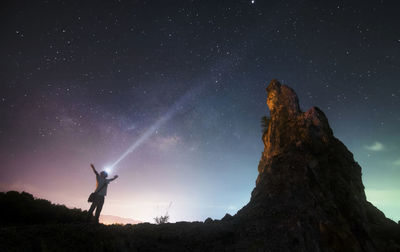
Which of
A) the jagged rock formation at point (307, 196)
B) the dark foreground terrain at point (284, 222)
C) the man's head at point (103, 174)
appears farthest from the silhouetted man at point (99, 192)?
the jagged rock formation at point (307, 196)

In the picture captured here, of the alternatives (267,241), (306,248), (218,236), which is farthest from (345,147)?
(218,236)

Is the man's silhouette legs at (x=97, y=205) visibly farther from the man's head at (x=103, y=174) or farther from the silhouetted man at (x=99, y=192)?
the man's head at (x=103, y=174)

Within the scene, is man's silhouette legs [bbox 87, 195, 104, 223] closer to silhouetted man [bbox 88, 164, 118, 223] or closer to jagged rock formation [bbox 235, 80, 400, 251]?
silhouetted man [bbox 88, 164, 118, 223]

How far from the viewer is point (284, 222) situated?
449 inches

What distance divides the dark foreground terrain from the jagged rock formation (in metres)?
0.05

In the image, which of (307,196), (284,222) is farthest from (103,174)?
(307,196)

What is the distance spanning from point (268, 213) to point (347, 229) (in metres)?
5.09

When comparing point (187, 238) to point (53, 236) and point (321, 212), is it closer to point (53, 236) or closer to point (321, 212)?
point (53, 236)

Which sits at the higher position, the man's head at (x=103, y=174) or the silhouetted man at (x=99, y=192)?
the man's head at (x=103, y=174)

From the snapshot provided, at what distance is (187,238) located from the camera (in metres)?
9.43

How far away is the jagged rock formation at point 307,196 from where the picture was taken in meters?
11.0

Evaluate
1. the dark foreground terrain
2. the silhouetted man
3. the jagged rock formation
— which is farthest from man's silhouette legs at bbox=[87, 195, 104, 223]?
the jagged rock formation

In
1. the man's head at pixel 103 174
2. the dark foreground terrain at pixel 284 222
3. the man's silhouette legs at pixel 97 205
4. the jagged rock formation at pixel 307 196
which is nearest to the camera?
the dark foreground terrain at pixel 284 222

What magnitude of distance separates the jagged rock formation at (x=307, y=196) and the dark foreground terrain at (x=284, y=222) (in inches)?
2.0
